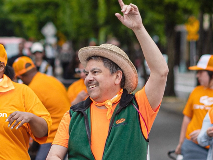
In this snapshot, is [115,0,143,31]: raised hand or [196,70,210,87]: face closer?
[115,0,143,31]: raised hand

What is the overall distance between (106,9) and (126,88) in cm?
1600

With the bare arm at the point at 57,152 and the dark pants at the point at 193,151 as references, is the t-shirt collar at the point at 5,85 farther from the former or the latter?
the dark pants at the point at 193,151

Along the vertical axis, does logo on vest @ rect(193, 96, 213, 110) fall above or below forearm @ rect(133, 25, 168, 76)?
below

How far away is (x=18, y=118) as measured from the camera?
3.50 m

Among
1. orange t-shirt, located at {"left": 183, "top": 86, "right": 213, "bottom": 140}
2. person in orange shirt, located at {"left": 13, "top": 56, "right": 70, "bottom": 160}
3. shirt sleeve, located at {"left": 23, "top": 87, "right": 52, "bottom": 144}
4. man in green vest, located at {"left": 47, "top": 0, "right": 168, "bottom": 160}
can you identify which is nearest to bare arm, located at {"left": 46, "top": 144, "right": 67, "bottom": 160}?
man in green vest, located at {"left": 47, "top": 0, "right": 168, "bottom": 160}

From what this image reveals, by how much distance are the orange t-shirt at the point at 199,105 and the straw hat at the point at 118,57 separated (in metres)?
2.42

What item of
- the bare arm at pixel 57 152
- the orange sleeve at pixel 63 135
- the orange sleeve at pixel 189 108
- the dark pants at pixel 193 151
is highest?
the orange sleeve at pixel 63 135

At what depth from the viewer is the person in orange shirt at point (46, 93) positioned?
585 cm

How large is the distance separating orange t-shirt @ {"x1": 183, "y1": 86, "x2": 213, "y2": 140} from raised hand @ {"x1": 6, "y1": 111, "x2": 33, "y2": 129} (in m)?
2.81

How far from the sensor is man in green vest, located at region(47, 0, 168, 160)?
3.24 meters

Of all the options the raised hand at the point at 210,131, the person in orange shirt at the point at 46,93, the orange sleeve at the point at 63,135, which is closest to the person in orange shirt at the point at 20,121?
the orange sleeve at the point at 63,135

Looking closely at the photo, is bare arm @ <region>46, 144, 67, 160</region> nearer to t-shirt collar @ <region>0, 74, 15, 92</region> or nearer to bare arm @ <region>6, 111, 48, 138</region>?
bare arm @ <region>6, 111, 48, 138</region>

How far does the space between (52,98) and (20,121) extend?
7.67ft

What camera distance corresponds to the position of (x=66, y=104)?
612cm
